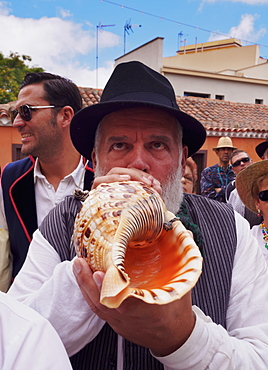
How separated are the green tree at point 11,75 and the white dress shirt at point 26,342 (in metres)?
18.5

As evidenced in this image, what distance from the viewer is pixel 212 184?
6242 millimetres

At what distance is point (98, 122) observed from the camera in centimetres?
155

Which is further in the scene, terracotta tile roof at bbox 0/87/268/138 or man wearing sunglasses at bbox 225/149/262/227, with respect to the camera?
terracotta tile roof at bbox 0/87/268/138

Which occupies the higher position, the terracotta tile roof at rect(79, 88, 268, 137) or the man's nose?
the terracotta tile roof at rect(79, 88, 268, 137)

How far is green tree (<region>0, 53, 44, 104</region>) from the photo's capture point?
17945mm

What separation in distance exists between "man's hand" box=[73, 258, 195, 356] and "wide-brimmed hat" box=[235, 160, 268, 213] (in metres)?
2.19

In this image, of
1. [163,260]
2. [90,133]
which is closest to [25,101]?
[90,133]

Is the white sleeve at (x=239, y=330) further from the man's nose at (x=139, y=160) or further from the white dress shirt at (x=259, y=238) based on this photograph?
the white dress shirt at (x=259, y=238)

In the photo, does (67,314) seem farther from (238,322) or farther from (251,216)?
(251,216)

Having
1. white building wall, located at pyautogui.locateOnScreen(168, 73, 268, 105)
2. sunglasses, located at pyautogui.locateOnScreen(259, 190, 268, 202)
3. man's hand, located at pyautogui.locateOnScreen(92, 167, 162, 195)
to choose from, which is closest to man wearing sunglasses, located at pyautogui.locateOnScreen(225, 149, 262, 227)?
sunglasses, located at pyautogui.locateOnScreen(259, 190, 268, 202)

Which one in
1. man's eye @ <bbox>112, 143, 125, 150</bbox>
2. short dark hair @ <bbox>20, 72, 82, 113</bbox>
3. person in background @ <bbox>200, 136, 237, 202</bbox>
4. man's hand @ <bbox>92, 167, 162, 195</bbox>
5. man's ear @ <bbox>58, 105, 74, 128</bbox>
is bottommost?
person in background @ <bbox>200, 136, 237, 202</bbox>

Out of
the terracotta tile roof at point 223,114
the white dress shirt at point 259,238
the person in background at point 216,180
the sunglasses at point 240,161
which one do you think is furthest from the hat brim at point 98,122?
the terracotta tile roof at point 223,114

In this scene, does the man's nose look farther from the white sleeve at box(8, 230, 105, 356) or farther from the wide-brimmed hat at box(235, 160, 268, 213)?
the wide-brimmed hat at box(235, 160, 268, 213)

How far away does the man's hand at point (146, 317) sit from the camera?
77 cm
